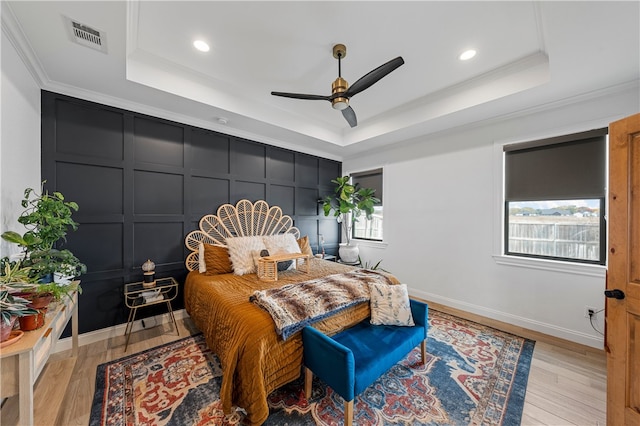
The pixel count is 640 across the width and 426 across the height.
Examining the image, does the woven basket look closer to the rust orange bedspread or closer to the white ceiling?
the rust orange bedspread

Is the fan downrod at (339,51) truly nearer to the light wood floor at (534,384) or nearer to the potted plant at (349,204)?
the potted plant at (349,204)

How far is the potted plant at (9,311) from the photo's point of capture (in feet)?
3.78

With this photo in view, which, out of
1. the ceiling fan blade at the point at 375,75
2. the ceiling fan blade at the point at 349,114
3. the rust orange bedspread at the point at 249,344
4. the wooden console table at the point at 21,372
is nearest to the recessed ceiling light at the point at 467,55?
the ceiling fan blade at the point at 375,75

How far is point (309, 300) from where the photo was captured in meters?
1.93

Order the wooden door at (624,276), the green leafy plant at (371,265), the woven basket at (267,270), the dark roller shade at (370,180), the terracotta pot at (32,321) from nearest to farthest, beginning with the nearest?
the terracotta pot at (32,321) < the wooden door at (624,276) < the woven basket at (267,270) < the green leafy plant at (371,265) < the dark roller shade at (370,180)

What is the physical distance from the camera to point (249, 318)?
1.72 m

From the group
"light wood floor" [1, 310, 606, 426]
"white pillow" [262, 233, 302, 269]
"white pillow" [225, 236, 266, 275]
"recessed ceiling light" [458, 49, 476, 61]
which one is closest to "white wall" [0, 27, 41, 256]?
"light wood floor" [1, 310, 606, 426]

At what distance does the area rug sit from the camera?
5.39ft

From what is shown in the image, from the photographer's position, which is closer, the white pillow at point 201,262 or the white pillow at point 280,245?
the white pillow at point 201,262

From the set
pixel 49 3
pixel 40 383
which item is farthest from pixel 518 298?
pixel 49 3

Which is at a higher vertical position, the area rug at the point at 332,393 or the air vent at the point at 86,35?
the air vent at the point at 86,35

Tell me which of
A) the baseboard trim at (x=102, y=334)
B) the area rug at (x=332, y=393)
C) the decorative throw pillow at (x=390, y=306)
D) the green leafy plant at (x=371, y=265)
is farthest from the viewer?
the green leafy plant at (x=371, y=265)

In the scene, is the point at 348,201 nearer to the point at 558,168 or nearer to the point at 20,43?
the point at 558,168

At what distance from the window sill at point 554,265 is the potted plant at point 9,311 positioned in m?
4.22
